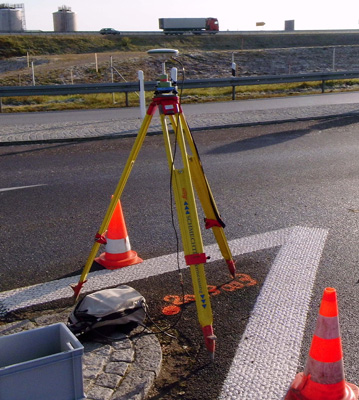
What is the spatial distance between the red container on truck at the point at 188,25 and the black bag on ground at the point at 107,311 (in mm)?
65082

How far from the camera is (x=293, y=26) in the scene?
90375 mm

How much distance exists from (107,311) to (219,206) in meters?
3.42

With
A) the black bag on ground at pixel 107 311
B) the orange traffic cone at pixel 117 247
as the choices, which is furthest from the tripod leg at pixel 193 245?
the orange traffic cone at pixel 117 247

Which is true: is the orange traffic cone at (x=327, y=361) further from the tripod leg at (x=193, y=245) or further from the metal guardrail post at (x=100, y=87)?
the metal guardrail post at (x=100, y=87)

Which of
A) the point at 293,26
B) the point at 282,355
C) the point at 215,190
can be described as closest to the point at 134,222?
the point at 215,190

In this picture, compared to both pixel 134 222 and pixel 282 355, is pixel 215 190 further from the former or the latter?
pixel 282 355

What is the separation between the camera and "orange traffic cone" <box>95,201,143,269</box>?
506 cm

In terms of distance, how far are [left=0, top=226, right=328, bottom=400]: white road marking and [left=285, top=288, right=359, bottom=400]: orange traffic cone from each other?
9.1 inches

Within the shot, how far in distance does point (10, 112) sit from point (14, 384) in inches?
637

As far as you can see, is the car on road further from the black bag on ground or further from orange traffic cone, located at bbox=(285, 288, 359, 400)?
orange traffic cone, located at bbox=(285, 288, 359, 400)

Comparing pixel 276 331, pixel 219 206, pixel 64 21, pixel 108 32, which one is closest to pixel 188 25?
pixel 108 32

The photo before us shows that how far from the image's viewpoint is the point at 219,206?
271 inches

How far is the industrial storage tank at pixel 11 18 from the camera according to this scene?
77.8m

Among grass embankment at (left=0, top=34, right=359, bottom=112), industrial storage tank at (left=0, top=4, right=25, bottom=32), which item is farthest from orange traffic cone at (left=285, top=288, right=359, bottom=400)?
industrial storage tank at (left=0, top=4, right=25, bottom=32)
